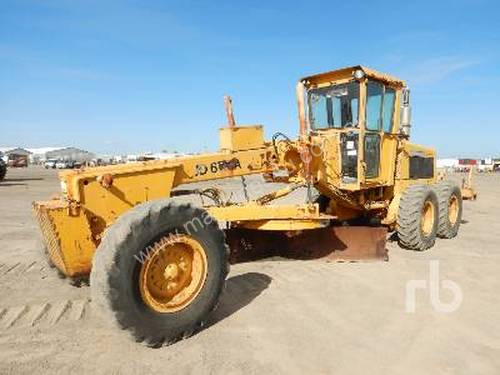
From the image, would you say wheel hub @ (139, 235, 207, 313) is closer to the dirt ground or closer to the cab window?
the dirt ground

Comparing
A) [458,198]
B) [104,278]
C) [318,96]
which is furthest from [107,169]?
[458,198]

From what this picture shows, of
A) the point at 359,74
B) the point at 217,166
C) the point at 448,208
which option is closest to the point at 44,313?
the point at 217,166

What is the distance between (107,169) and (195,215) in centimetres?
114

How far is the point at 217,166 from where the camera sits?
5.86 metres

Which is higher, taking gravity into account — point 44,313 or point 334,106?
point 334,106

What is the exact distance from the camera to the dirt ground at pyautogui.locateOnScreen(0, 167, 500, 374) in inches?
154

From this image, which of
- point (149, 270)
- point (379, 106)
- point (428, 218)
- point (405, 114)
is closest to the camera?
point (149, 270)

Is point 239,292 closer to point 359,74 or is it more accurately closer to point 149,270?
point 149,270

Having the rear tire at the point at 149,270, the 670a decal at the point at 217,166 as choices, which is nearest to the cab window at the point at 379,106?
the 670a decal at the point at 217,166

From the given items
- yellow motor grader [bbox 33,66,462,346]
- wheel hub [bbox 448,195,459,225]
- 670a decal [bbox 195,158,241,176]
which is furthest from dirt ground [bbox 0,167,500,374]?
wheel hub [bbox 448,195,459,225]

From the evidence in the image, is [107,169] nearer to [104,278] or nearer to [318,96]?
[104,278]

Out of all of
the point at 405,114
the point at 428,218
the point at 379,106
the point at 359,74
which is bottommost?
the point at 428,218

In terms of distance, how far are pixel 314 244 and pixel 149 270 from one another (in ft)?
11.9

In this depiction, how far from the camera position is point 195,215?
4484mm
